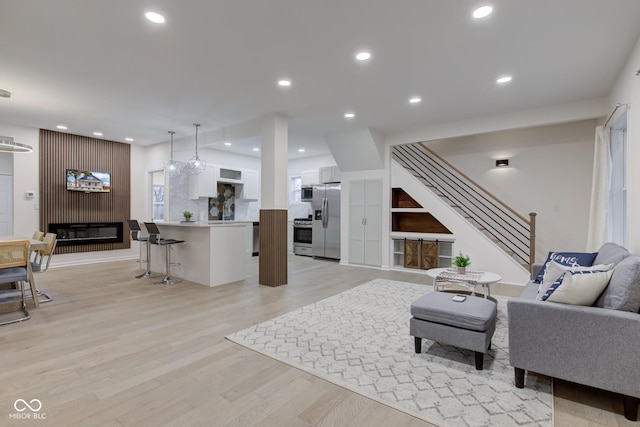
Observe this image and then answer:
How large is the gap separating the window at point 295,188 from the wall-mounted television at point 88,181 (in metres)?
4.77

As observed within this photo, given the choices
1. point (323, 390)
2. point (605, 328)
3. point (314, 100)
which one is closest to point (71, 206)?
point (314, 100)

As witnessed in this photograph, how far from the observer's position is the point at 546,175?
19.7 feet

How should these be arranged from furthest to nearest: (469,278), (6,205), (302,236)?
(302,236), (6,205), (469,278)

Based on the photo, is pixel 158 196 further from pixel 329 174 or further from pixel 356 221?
pixel 356 221

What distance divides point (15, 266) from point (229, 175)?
5.20m

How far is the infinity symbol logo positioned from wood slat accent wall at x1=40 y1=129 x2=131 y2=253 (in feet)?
19.6

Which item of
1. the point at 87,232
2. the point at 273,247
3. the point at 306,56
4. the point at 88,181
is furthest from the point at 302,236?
the point at 306,56

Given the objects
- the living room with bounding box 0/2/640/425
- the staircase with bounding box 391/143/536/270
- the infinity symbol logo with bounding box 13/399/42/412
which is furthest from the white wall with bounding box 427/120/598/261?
the infinity symbol logo with bounding box 13/399/42/412

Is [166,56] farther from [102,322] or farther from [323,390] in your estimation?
[323,390]

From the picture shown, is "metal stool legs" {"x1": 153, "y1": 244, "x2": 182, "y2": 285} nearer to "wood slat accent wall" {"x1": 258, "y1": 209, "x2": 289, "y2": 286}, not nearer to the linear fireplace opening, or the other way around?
"wood slat accent wall" {"x1": 258, "y1": 209, "x2": 289, "y2": 286}

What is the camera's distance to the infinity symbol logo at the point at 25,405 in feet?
6.40

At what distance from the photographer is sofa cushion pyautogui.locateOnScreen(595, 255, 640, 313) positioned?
191 cm

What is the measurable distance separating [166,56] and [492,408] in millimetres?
4206

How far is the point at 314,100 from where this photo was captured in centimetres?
462
